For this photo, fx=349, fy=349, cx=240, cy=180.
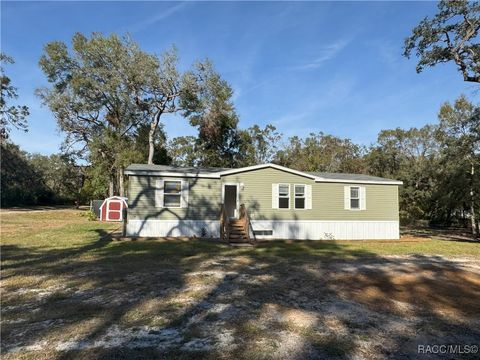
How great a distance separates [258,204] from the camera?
17719 millimetres

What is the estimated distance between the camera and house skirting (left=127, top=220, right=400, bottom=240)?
16500 mm

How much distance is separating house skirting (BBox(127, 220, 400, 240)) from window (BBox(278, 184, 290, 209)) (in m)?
0.83

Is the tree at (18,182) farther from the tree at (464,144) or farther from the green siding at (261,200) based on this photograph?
the tree at (464,144)

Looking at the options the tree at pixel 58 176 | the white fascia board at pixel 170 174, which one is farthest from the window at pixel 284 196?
the tree at pixel 58 176

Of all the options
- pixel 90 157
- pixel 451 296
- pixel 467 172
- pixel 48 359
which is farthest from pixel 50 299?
pixel 90 157

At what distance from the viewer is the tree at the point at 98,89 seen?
32344mm

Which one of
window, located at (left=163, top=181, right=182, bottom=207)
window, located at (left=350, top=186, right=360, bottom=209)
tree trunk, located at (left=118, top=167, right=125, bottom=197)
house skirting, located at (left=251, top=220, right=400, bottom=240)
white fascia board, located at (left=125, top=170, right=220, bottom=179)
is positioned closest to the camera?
white fascia board, located at (left=125, top=170, right=220, bottom=179)

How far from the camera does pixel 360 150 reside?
161 ft

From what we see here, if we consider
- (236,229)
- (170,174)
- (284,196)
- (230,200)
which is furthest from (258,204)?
(170,174)

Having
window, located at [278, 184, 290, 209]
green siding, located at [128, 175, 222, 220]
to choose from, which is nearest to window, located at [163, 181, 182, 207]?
green siding, located at [128, 175, 222, 220]

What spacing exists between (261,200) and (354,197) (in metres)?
5.45

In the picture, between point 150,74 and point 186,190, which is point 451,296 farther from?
point 150,74

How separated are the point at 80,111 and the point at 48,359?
3509 centimetres

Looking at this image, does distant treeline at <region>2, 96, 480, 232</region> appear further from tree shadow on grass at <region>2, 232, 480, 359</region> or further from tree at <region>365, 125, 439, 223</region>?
tree shadow on grass at <region>2, 232, 480, 359</region>
